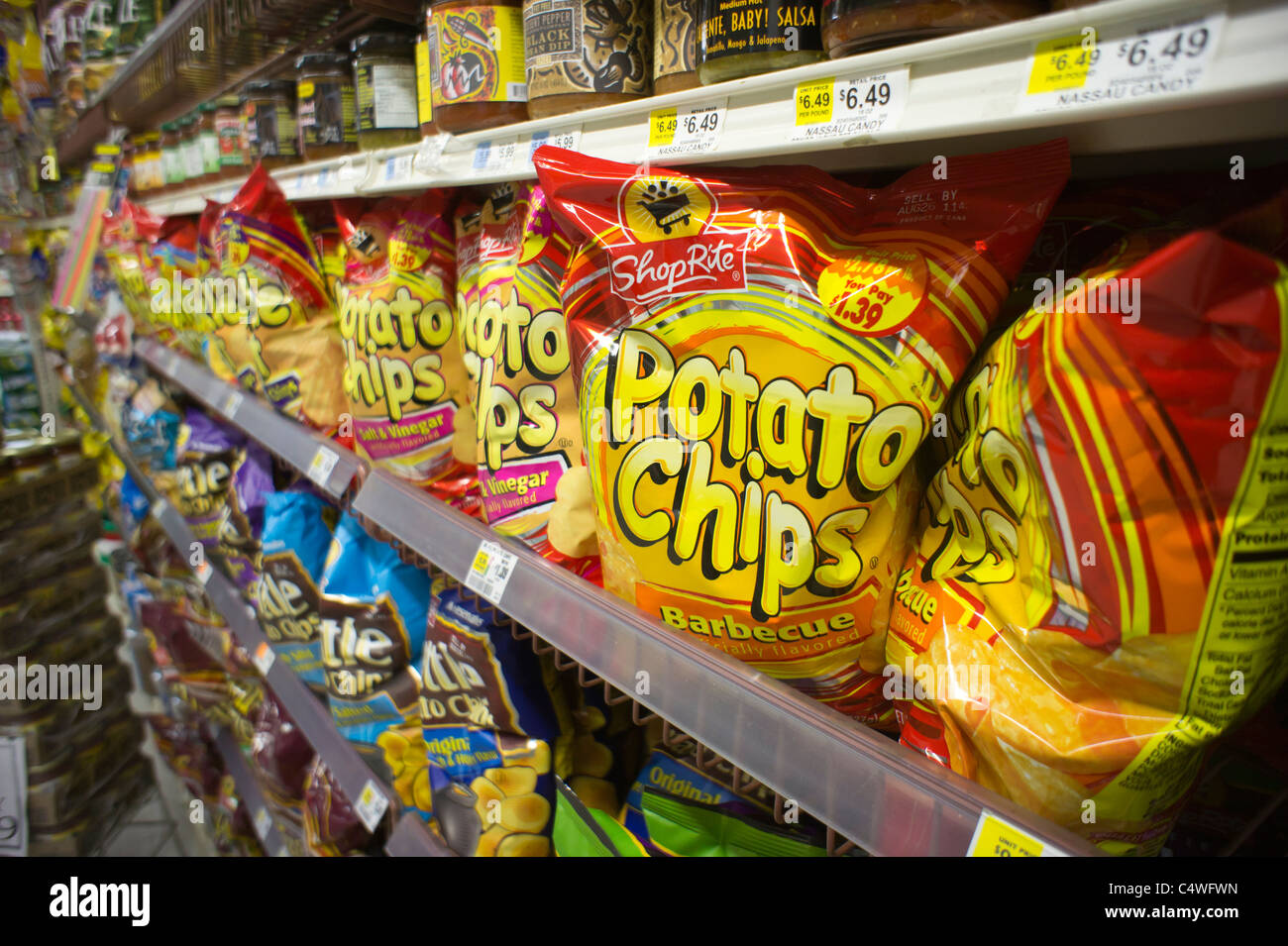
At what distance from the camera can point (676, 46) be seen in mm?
712

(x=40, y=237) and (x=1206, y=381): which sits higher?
(x=40, y=237)

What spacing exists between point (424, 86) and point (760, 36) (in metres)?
0.67

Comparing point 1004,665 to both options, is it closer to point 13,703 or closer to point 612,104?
point 612,104

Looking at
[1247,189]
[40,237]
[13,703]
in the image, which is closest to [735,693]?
[1247,189]

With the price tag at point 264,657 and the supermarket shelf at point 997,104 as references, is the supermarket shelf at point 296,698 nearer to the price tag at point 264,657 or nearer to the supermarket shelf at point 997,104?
the price tag at point 264,657

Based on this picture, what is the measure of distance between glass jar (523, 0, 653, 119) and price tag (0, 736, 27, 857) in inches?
98.3

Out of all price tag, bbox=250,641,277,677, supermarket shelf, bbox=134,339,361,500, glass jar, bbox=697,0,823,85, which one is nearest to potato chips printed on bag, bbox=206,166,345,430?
supermarket shelf, bbox=134,339,361,500

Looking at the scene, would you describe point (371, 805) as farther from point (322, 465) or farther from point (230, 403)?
point (230, 403)

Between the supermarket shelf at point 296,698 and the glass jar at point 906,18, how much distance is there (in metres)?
1.15

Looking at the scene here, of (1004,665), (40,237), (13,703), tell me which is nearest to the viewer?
(1004,665)

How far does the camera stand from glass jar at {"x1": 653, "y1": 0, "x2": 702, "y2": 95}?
70cm

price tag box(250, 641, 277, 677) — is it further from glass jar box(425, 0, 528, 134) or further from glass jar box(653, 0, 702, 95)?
glass jar box(653, 0, 702, 95)
